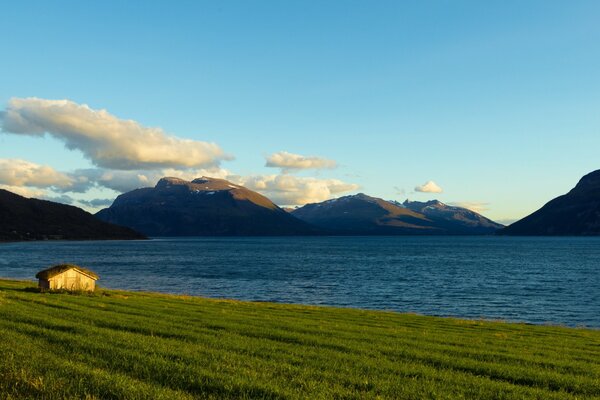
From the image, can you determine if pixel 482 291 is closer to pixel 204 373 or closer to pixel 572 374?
pixel 572 374

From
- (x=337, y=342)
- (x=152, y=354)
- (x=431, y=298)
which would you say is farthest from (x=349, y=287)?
(x=152, y=354)

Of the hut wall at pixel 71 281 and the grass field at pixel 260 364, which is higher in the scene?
the grass field at pixel 260 364

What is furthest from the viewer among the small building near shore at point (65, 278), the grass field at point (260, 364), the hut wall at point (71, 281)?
the hut wall at point (71, 281)

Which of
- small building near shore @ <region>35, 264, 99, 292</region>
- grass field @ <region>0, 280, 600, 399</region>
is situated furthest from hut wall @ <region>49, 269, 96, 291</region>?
grass field @ <region>0, 280, 600, 399</region>

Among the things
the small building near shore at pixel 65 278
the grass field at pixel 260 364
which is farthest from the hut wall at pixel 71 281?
the grass field at pixel 260 364

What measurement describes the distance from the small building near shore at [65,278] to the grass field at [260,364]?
27.0 metres

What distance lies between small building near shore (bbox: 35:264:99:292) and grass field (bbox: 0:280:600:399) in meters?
27.0

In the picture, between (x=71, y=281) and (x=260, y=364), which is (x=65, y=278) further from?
(x=260, y=364)

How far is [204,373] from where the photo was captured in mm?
14859

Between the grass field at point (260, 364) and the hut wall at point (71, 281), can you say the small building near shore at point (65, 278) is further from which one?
the grass field at point (260, 364)

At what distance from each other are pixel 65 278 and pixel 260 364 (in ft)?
147

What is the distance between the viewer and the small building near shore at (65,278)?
53688mm

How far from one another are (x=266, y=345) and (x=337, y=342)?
386 centimetres

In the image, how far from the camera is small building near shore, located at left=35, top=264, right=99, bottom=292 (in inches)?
2114
